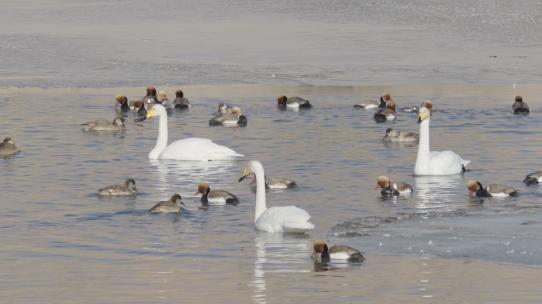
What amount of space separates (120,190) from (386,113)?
988 cm

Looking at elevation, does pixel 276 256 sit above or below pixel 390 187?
below

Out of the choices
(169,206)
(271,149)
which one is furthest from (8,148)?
(169,206)

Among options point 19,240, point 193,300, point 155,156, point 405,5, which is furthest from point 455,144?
point 405,5

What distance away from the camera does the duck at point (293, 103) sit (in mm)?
→ 26734

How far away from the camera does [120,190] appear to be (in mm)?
17000

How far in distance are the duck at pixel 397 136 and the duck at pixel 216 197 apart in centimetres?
673

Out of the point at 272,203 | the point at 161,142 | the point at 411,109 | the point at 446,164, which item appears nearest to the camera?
the point at 272,203

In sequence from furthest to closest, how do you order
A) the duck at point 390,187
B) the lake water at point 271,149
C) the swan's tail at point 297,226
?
the duck at point 390,187 → the swan's tail at point 297,226 → the lake water at point 271,149

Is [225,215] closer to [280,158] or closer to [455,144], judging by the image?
[280,158]

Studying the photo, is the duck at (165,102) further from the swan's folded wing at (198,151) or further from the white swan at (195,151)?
Answer: the swan's folded wing at (198,151)

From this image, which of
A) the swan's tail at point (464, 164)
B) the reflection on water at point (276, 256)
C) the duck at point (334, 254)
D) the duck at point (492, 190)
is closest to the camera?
the reflection on water at point (276, 256)

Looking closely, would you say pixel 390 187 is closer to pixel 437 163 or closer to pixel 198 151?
pixel 437 163

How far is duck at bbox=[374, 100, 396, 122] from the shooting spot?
25.7 metres

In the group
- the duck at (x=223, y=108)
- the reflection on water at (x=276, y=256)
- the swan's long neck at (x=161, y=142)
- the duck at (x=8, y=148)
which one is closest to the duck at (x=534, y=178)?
the reflection on water at (x=276, y=256)
